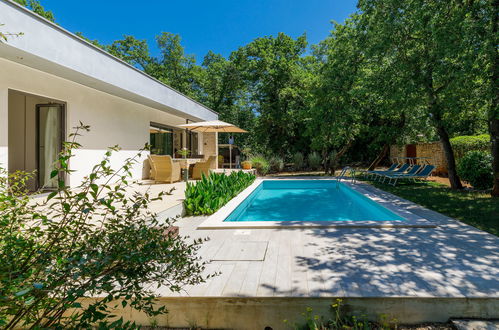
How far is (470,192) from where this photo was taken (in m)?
7.96

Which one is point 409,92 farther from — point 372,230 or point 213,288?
point 213,288

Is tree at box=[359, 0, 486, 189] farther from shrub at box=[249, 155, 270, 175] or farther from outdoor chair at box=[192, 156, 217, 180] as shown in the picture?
shrub at box=[249, 155, 270, 175]

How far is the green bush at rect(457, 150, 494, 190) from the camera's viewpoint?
833cm

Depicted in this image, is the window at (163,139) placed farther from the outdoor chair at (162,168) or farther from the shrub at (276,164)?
the shrub at (276,164)

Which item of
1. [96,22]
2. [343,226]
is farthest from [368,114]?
[96,22]

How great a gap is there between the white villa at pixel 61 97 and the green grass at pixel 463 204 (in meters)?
5.29

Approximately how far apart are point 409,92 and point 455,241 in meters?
5.24

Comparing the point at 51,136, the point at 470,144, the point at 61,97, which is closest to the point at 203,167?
Result: the point at 51,136

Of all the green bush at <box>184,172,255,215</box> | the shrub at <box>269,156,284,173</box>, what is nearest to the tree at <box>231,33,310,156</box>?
the shrub at <box>269,156,284,173</box>

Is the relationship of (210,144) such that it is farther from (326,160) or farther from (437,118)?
(437,118)

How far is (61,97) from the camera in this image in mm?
7145

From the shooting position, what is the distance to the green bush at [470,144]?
10.4 m

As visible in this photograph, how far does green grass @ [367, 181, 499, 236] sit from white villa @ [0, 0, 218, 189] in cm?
529

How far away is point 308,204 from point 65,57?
7.03 m
